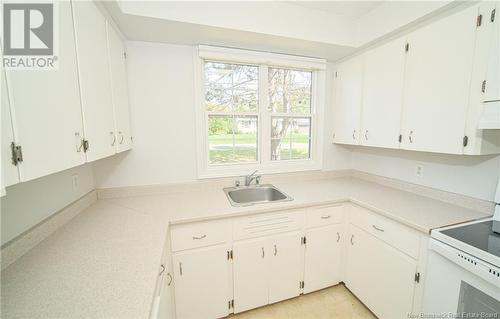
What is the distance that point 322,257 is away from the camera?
6.25 feet

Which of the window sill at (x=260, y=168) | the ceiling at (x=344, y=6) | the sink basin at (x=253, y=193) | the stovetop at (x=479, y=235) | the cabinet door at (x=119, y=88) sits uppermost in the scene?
the ceiling at (x=344, y=6)

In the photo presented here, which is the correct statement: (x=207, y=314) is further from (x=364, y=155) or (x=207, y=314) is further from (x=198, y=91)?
(x=364, y=155)

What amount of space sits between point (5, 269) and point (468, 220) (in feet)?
8.50

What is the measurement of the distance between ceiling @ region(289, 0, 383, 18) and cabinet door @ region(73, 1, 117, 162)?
5.00ft

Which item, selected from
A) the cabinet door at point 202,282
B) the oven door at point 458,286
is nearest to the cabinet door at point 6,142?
the cabinet door at point 202,282

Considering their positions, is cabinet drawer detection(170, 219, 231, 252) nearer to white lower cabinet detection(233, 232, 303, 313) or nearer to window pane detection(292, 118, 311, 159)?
white lower cabinet detection(233, 232, 303, 313)

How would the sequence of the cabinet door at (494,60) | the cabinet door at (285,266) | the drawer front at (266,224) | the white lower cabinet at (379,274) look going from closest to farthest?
1. the cabinet door at (494,60)
2. the white lower cabinet at (379,274)
3. the drawer front at (266,224)
4. the cabinet door at (285,266)

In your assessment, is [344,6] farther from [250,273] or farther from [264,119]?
[250,273]

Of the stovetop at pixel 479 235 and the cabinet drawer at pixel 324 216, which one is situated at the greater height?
the stovetop at pixel 479 235

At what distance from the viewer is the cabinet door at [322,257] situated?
1853 mm

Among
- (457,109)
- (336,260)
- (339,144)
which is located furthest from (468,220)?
(339,144)

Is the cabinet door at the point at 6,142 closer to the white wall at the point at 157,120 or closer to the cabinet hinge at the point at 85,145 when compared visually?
the cabinet hinge at the point at 85,145

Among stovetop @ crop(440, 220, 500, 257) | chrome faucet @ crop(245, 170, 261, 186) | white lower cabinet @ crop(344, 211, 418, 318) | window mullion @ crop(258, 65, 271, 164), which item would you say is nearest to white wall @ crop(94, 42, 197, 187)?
chrome faucet @ crop(245, 170, 261, 186)

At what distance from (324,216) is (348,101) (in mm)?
1288
